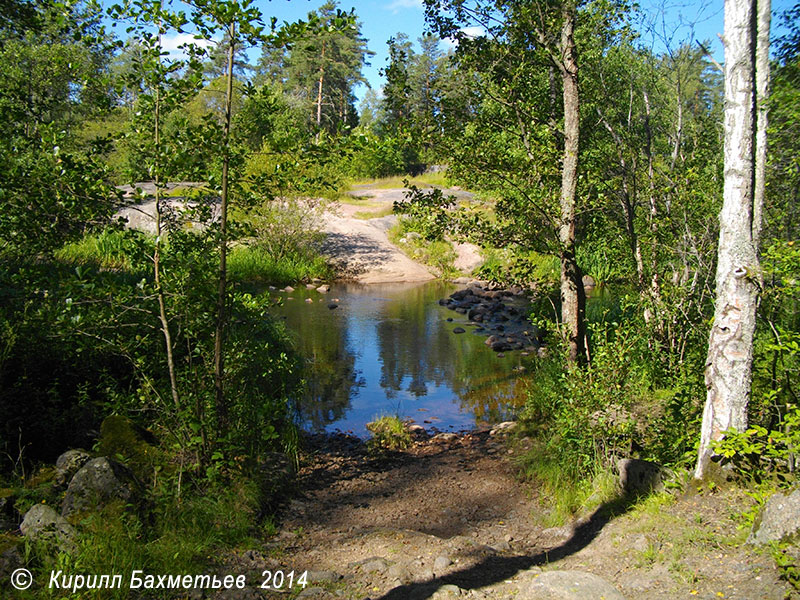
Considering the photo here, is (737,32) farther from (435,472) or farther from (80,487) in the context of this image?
(80,487)

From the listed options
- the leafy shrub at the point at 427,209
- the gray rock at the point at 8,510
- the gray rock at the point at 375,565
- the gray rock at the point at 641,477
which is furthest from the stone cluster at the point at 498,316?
the gray rock at the point at 8,510

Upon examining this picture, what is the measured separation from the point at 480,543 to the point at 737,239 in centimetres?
302

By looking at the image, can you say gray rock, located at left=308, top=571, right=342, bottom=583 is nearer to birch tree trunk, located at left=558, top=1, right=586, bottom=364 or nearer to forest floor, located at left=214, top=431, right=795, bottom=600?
forest floor, located at left=214, top=431, right=795, bottom=600

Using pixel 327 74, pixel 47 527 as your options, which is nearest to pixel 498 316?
pixel 47 527

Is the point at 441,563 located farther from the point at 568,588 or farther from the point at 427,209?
the point at 427,209

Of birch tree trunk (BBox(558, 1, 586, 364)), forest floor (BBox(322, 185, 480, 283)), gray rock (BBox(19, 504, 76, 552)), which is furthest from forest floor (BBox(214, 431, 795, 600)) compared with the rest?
forest floor (BBox(322, 185, 480, 283))

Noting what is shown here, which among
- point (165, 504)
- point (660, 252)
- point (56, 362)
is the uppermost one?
point (660, 252)

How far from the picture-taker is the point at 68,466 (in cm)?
460

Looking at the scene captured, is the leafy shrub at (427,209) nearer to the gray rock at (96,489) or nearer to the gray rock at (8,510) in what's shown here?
the gray rock at (96,489)

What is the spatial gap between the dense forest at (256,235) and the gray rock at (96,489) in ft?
0.42

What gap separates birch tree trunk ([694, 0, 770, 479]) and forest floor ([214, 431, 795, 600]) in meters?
0.74

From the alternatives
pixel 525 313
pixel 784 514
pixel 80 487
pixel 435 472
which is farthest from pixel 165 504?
pixel 525 313

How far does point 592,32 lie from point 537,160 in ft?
8.13

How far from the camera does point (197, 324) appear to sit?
4922mm
